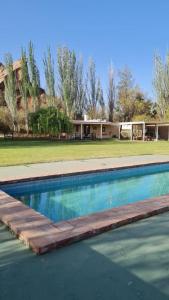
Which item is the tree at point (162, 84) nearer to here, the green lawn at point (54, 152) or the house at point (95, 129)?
the house at point (95, 129)

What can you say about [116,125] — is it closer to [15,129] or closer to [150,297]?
[15,129]

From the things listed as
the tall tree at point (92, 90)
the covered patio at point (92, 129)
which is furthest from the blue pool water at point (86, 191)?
the tall tree at point (92, 90)

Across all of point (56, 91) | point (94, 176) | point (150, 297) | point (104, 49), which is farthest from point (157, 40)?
point (150, 297)

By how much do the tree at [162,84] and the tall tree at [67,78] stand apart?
12127mm

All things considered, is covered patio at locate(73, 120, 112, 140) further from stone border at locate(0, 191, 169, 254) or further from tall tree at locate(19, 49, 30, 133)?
stone border at locate(0, 191, 169, 254)

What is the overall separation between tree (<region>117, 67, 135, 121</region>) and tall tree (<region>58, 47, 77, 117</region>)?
9425 mm

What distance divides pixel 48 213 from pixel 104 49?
129 ft

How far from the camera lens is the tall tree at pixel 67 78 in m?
Answer: 35.8

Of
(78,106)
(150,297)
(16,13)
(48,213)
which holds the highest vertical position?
(16,13)

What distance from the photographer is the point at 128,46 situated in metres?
35.9

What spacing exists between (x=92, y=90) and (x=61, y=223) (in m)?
39.8

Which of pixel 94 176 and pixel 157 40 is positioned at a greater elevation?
pixel 157 40

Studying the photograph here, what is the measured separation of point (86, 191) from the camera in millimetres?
7297

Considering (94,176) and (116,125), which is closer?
(94,176)
